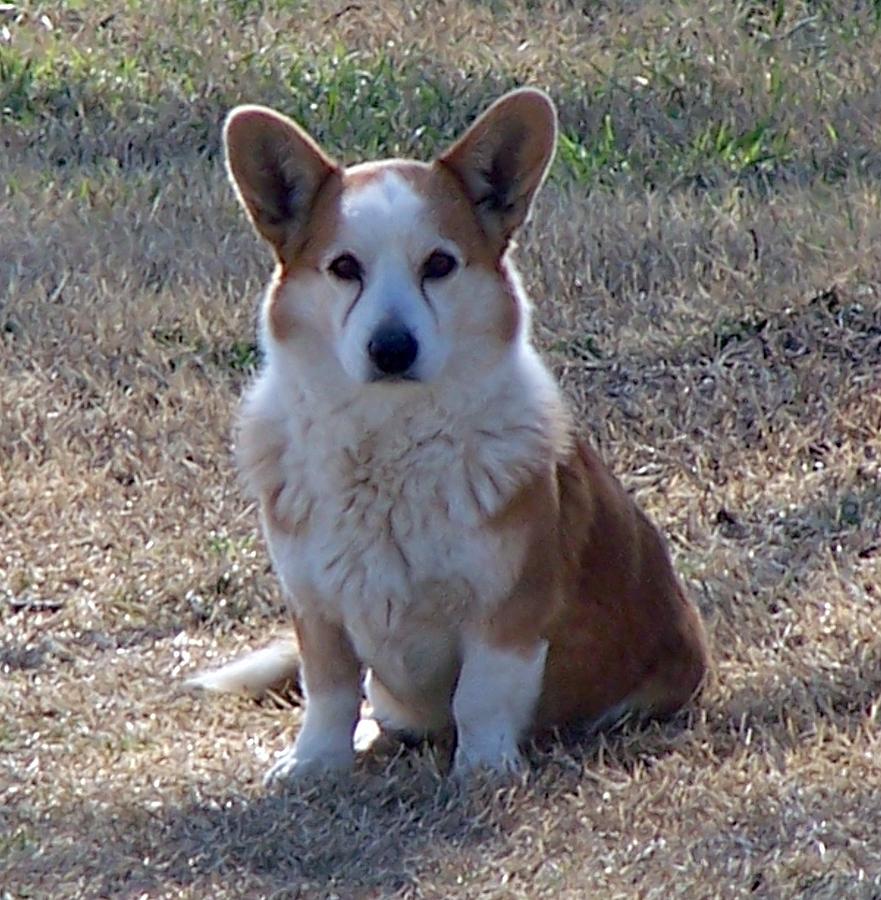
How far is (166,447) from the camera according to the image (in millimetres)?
6508

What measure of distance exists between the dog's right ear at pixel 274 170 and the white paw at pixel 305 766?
1.08 m

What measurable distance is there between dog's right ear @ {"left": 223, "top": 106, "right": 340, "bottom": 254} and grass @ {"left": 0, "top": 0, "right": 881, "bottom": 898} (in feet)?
3.89

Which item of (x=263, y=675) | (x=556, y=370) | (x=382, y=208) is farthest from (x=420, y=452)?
(x=556, y=370)

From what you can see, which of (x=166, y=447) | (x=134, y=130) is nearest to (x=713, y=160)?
(x=134, y=130)

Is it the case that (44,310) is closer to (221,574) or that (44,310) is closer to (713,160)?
(221,574)

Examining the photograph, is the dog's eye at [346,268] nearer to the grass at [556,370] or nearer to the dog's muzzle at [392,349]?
the dog's muzzle at [392,349]

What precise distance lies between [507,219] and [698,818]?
132 cm

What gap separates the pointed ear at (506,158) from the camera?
4309 millimetres

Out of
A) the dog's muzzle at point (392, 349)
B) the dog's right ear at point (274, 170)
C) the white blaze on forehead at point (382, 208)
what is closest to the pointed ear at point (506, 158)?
the white blaze on forehead at point (382, 208)

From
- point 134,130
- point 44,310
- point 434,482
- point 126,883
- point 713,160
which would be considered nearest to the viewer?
point 126,883

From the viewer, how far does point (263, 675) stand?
491cm

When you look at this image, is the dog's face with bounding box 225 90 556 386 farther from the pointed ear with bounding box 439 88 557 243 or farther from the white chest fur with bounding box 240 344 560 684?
the white chest fur with bounding box 240 344 560 684

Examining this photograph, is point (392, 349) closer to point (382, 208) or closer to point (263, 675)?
point (382, 208)

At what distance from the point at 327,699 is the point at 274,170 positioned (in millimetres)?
1132
